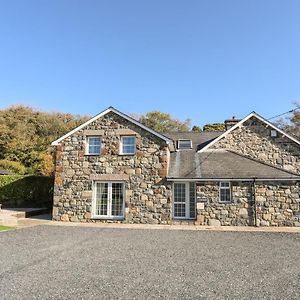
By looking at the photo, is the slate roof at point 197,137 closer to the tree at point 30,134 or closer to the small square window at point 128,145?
the small square window at point 128,145

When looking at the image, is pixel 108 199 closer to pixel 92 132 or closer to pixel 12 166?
pixel 92 132

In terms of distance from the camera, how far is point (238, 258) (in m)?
8.62

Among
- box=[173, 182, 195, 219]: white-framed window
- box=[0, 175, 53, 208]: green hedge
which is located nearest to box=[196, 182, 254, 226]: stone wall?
box=[173, 182, 195, 219]: white-framed window

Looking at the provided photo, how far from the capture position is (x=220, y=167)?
17.1 meters

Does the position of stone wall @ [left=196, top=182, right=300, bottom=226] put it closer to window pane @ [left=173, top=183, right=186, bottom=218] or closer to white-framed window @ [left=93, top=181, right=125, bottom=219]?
window pane @ [left=173, top=183, right=186, bottom=218]

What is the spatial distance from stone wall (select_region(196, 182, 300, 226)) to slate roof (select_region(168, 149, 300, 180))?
56cm

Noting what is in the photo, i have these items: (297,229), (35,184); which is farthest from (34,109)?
(297,229)

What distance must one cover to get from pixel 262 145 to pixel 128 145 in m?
9.21

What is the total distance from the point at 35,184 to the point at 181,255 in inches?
715

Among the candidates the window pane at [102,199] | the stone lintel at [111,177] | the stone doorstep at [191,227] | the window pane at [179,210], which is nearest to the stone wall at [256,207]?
the stone doorstep at [191,227]

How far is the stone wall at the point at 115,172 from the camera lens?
16.3 m

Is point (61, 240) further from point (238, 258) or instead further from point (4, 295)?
point (238, 258)

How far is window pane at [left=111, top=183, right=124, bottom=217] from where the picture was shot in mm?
16703

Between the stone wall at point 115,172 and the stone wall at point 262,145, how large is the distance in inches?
218
